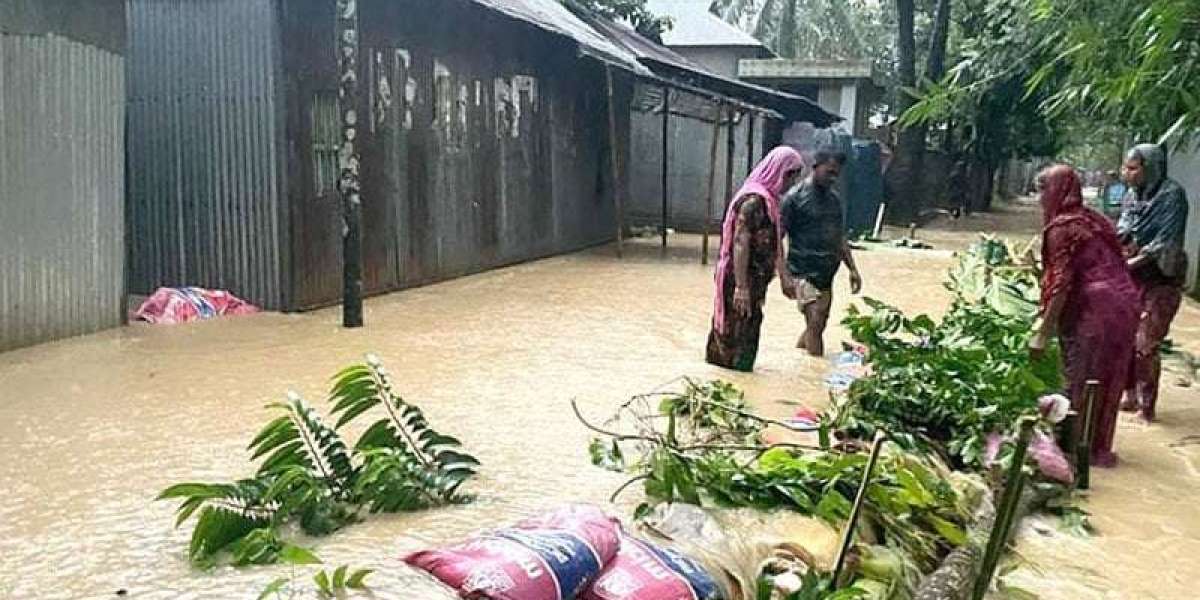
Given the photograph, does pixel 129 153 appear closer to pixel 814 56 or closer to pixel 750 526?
pixel 750 526

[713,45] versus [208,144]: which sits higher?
[713,45]

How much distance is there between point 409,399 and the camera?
6.57 metres

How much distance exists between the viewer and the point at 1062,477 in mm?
5617

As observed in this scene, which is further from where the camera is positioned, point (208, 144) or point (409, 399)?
point (208, 144)

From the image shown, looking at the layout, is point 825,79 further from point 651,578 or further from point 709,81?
point 651,578

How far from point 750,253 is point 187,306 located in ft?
15.8

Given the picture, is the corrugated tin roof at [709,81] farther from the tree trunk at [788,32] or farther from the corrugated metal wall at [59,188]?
the tree trunk at [788,32]

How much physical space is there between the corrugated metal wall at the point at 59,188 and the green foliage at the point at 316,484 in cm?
414

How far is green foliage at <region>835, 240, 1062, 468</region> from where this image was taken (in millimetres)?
5461

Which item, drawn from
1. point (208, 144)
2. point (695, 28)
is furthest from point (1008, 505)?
point (695, 28)

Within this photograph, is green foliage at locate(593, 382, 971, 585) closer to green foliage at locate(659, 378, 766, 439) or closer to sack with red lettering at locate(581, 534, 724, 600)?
sack with red lettering at locate(581, 534, 724, 600)

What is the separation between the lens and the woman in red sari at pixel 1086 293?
20.1ft

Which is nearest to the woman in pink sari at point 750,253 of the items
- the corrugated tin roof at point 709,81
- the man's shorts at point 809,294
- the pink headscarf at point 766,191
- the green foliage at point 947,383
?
the pink headscarf at point 766,191

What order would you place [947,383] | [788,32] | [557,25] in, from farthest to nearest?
[788,32], [557,25], [947,383]
